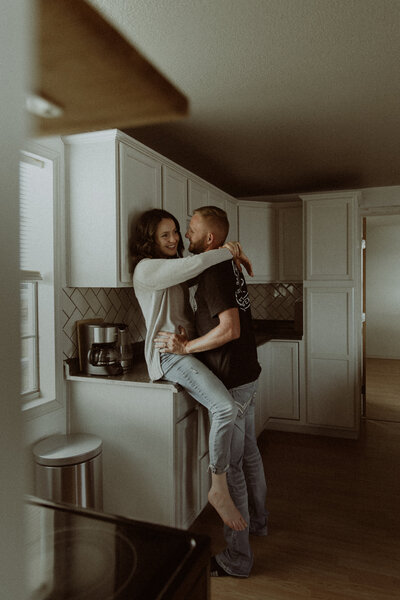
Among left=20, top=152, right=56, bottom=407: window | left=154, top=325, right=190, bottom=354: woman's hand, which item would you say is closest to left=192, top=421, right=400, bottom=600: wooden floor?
left=154, top=325, right=190, bottom=354: woman's hand

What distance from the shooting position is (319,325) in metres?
4.08

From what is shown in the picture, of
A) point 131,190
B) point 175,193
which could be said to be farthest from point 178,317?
point 175,193

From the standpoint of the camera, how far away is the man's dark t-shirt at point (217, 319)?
6.79 ft

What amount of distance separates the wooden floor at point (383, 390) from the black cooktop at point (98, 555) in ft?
14.5

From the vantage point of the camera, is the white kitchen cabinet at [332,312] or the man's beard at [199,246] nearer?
the man's beard at [199,246]

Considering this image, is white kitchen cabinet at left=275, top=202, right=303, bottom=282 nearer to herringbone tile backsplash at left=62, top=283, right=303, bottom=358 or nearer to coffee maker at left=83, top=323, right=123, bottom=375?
herringbone tile backsplash at left=62, top=283, right=303, bottom=358

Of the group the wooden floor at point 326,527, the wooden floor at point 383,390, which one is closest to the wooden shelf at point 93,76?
the wooden floor at point 326,527

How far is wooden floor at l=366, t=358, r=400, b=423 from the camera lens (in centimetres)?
467

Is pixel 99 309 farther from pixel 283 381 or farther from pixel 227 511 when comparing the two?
pixel 283 381

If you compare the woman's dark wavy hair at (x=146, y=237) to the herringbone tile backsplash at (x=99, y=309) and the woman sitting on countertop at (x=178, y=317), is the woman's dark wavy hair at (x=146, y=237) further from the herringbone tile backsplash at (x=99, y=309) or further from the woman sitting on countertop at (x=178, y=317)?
the herringbone tile backsplash at (x=99, y=309)

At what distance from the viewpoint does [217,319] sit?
212 centimetres

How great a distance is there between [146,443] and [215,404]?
470 mm

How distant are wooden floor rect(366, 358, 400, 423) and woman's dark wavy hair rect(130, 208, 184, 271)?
336 cm

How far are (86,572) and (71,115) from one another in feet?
1.66
